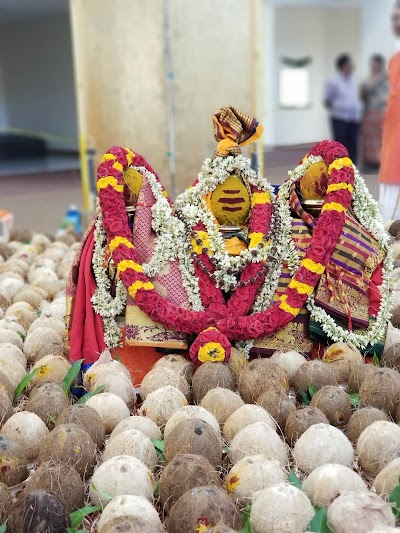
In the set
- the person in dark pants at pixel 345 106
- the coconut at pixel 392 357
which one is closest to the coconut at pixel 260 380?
the coconut at pixel 392 357

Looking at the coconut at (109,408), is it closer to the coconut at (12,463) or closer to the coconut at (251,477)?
the coconut at (12,463)

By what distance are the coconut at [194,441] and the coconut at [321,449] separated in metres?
0.25

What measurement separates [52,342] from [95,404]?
719 mm

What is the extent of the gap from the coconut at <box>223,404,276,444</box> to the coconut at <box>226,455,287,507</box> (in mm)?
273

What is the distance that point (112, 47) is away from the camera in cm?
698

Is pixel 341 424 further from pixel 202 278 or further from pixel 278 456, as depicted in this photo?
pixel 202 278

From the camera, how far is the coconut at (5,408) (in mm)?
2689

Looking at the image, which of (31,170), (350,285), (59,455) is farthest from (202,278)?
→ (31,170)

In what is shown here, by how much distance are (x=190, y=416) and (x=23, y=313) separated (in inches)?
59.0

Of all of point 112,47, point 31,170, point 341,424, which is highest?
point 112,47

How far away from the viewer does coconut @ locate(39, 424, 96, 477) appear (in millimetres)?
2350

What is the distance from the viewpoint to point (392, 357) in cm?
308

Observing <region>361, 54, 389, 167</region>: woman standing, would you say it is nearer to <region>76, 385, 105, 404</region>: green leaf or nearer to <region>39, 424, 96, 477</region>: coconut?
<region>76, 385, 105, 404</region>: green leaf

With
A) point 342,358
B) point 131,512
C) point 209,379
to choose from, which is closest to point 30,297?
point 209,379
